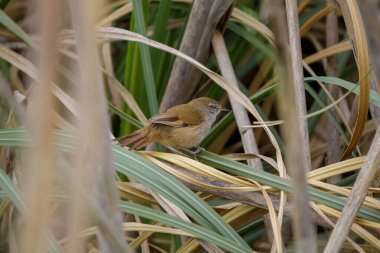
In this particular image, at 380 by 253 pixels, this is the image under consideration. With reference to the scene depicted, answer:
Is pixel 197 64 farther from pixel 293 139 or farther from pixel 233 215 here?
pixel 293 139

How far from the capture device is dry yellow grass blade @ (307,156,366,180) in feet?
7.02

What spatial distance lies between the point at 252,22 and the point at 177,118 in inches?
21.9

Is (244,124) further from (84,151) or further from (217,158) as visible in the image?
(84,151)

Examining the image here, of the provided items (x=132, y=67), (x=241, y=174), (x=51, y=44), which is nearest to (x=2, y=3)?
(x=132, y=67)

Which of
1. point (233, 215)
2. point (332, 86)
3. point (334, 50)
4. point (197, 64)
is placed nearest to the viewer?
point (233, 215)

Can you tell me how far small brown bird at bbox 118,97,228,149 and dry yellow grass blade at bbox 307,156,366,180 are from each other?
87cm

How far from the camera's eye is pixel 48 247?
1.82m

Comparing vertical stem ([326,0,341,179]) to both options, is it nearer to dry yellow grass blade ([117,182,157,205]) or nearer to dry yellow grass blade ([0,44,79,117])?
dry yellow grass blade ([117,182,157,205])

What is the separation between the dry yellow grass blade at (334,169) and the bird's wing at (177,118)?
2.84ft

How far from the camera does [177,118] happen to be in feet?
10.0

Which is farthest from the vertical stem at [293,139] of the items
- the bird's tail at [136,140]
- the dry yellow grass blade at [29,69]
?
the bird's tail at [136,140]

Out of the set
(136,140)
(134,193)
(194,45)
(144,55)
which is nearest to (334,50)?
(194,45)

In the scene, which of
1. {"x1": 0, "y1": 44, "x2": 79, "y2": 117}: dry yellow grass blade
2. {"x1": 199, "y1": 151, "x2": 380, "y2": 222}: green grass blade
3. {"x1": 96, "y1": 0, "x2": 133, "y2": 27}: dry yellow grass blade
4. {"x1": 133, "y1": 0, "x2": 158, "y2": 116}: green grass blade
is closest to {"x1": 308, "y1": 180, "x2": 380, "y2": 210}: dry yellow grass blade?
{"x1": 199, "y1": 151, "x2": 380, "y2": 222}: green grass blade

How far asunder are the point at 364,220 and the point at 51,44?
1.28 metres
